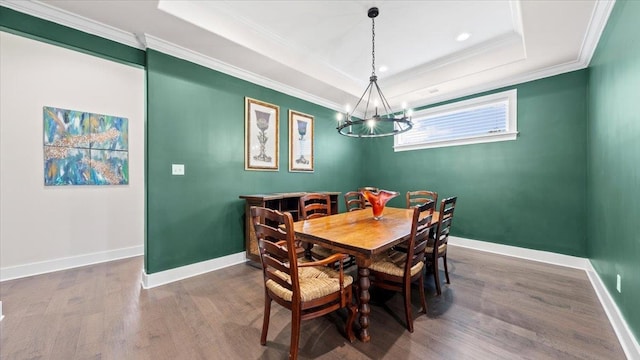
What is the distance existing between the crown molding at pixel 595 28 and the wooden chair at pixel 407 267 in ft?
7.56

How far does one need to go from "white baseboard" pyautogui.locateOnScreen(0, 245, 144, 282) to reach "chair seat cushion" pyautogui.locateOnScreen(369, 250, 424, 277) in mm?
3879

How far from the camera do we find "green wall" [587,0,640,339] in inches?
59.4

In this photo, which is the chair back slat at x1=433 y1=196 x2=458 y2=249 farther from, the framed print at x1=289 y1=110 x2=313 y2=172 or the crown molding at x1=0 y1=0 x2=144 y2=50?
the crown molding at x1=0 y1=0 x2=144 y2=50

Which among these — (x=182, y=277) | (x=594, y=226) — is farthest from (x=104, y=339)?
(x=594, y=226)

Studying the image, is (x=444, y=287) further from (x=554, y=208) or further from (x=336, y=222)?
(x=554, y=208)

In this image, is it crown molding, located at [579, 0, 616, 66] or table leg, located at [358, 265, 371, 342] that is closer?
table leg, located at [358, 265, 371, 342]

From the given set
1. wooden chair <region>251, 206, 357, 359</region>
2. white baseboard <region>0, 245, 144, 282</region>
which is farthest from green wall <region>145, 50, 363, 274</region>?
wooden chair <region>251, 206, 357, 359</region>

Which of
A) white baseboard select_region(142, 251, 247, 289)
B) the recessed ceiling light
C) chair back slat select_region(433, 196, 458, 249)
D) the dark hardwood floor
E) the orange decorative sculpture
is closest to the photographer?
the dark hardwood floor

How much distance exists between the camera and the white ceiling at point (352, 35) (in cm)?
216

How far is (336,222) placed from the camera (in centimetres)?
225

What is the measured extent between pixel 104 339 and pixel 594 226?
488 centimetres

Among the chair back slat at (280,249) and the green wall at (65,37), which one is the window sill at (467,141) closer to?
the chair back slat at (280,249)

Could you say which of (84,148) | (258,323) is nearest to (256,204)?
(258,323)

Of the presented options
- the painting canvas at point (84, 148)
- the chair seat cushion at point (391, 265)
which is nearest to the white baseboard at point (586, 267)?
the chair seat cushion at point (391, 265)
